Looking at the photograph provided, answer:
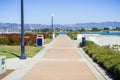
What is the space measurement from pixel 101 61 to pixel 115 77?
12.9ft

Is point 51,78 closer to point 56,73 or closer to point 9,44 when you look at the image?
point 56,73

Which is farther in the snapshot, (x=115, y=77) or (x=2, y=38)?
(x=2, y=38)

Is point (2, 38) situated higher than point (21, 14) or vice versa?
point (21, 14)

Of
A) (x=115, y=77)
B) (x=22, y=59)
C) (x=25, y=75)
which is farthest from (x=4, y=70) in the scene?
(x=22, y=59)

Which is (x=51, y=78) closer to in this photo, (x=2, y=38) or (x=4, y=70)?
(x=4, y=70)

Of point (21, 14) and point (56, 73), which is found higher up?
point (21, 14)

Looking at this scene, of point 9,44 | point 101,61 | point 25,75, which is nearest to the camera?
point 25,75

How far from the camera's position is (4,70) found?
43.0 ft

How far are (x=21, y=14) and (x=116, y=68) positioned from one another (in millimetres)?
8675

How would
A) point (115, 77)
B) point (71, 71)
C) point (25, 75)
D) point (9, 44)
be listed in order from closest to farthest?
point (115, 77), point (25, 75), point (71, 71), point (9, 44)

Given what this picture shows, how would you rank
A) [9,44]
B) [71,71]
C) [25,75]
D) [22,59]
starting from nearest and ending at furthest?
[25,75] → [71,71] → [22,59] → [9,44]

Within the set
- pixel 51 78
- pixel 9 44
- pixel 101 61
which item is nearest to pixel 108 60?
pixel 101 61

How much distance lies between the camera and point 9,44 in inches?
1307

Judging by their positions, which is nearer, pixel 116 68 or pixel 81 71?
pixel 116 68
